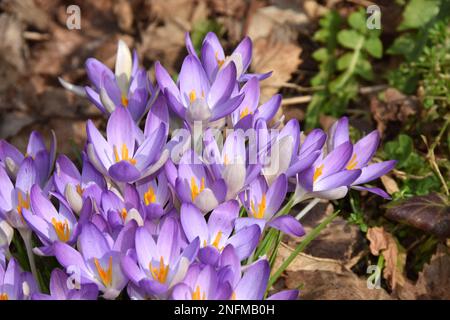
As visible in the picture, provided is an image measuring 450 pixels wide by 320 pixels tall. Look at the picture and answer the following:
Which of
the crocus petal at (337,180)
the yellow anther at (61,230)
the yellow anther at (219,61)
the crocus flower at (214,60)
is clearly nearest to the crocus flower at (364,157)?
the crocus petal at (337,180)

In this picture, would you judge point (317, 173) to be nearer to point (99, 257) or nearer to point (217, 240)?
point (217, 240)

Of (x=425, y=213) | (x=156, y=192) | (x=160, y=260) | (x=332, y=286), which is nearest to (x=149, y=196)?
(x=156, y=192)

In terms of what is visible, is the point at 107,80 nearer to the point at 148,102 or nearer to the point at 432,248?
the point at 148,102

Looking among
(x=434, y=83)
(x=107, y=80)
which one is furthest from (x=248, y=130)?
(x=434, y=83)

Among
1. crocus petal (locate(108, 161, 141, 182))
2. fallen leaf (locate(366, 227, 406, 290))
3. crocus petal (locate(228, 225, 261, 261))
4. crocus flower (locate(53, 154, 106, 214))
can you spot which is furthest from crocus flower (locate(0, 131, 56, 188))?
fallen leaf (locate(366, 227, 406, 290))

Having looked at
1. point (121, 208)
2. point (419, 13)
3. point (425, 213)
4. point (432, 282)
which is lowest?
point (432, 282)

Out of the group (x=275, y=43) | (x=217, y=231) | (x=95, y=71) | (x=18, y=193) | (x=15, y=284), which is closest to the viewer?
(x=15, y=284)
